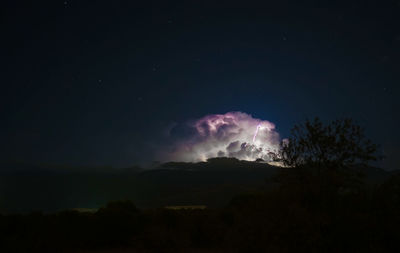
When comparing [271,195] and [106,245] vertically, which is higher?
[271,195]

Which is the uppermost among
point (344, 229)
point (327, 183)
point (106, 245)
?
point (327, 183)

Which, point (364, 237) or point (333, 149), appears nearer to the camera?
point (364, 237)

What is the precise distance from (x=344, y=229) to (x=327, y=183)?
8.53 ft

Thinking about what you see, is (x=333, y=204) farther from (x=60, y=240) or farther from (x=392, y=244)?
(x=60, y=240)

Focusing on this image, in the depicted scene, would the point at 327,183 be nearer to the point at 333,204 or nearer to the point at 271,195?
the point at 333,204

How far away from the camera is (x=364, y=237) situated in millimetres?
10281

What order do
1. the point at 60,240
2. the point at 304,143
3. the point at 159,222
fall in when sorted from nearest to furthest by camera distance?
the point at 60,240, the point at 304,143, the point at 159,222

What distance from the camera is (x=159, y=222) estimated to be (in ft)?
86.9

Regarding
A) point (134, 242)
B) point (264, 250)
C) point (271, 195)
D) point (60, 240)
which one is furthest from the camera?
point (134, 242)

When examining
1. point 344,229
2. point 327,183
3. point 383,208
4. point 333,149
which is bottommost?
point 344,229

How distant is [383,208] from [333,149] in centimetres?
1162

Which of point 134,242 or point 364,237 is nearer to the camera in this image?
point 364,237

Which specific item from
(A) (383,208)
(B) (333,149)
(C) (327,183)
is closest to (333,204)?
(C) (327,183)

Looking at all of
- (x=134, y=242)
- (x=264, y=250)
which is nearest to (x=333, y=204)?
(x=264, y=250)
